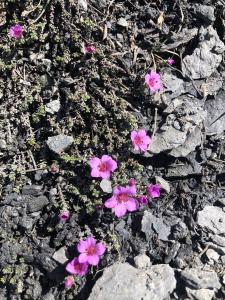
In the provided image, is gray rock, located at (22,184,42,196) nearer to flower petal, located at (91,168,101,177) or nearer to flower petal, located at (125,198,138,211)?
flower petal, located at (91,168,101,177)

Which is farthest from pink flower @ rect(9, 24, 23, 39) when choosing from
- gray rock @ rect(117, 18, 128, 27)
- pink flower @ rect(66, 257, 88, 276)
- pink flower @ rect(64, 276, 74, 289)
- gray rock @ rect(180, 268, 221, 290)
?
gray rock @ rect(180, 268, 221, 290)

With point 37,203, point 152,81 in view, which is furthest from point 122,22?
point 37,203

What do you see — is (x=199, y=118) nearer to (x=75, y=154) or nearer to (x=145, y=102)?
(x=145, y=102)

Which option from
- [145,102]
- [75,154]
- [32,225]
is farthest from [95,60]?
[32,225]

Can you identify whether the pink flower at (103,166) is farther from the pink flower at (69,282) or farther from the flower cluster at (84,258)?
the pink flower at (69,282)

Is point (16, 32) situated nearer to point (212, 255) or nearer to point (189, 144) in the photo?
point (189, 144)

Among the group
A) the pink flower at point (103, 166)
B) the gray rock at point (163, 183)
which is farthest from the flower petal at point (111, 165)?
the gray rock at point (163, 183)
